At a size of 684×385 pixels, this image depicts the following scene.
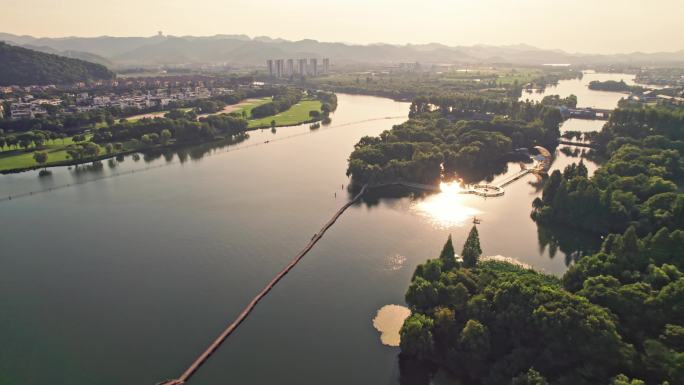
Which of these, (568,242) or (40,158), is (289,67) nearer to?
(40,158)

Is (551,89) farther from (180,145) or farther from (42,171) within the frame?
(42,171)

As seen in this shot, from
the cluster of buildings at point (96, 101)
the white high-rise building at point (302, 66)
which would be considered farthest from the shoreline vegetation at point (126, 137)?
the white high-rise building at point (302, 66)

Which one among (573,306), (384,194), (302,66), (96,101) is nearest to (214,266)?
(384,194)

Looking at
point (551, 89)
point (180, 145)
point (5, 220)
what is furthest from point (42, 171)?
point (551, 89)

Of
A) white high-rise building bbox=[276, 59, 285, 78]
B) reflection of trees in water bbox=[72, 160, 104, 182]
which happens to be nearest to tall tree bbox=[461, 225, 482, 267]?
reflection of trees in water bbox=[72, 160, 104, 182]

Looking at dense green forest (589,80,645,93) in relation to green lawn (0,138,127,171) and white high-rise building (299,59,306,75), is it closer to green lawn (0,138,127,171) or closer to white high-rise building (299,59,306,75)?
white high-rise building (299,59,306,75)
